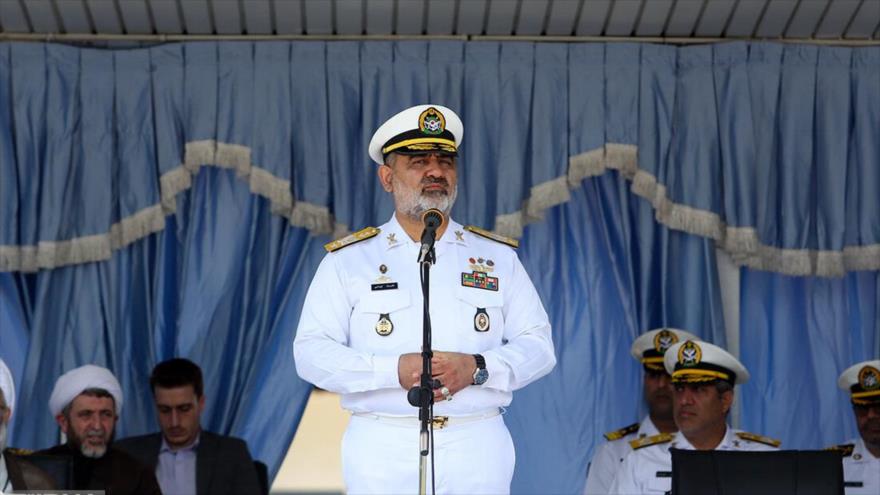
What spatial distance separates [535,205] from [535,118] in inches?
16.9

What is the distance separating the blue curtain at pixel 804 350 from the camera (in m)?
7.12

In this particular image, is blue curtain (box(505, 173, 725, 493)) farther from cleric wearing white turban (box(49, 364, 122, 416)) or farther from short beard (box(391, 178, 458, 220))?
short beard (box(391, 178, 458, 220))

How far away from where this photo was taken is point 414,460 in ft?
14.3

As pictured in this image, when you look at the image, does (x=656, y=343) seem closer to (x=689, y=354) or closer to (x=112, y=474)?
(x=689, y=354)

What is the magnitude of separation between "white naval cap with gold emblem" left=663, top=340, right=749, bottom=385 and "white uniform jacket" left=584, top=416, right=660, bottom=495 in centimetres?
45

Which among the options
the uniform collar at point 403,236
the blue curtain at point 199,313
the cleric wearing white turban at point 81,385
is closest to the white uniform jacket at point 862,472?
the blue curtain at point 199,313

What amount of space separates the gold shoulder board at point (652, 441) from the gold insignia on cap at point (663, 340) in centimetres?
43

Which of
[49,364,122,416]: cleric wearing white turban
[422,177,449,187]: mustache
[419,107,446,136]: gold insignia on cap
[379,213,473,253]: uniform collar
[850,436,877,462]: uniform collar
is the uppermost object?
[419,107,446,136]: gold insignia on cap

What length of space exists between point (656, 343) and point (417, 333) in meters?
2.57

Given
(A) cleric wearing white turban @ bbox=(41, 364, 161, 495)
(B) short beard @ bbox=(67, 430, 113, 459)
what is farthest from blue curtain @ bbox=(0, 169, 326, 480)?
(B) short beard @ bbox=(67, 430, 113, 459)

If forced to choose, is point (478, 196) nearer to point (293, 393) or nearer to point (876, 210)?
point (293, 393)

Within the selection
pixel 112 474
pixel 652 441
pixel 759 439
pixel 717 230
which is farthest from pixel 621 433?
pixel 112 474

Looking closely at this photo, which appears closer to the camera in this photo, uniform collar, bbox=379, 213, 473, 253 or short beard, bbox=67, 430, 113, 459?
uniform collar, bbox=379, 213, 473, 253

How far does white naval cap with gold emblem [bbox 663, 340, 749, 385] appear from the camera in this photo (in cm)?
643
